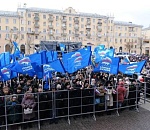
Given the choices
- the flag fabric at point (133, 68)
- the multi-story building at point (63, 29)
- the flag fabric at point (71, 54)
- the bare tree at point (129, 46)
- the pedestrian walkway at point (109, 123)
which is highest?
the multi-story building at point (63, 29)

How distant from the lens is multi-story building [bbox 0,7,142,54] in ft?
271

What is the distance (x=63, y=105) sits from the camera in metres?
9.96

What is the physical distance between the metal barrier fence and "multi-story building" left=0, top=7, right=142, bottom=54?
219 ft

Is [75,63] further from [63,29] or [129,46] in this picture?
[129,46]

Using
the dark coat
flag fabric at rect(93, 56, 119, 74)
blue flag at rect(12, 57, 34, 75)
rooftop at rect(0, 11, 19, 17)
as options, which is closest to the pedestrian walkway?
the dark coat

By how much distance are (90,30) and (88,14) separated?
6.84 metres

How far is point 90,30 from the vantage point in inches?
3895

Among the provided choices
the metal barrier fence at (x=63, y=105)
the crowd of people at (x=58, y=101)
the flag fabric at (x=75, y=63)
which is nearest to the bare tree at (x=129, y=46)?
the crowd of people at (x=58, y=101)

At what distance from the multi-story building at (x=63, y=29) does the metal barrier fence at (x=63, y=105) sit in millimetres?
66865

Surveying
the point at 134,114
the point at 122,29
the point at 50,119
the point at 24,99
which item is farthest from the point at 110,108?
the point at 122,29

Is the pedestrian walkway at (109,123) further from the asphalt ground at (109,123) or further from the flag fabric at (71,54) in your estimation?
the flag fabric at (71,54)

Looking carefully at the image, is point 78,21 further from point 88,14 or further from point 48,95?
point 48,95

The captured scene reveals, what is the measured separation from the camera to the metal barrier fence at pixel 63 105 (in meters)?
9.01

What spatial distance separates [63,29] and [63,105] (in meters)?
84.5
